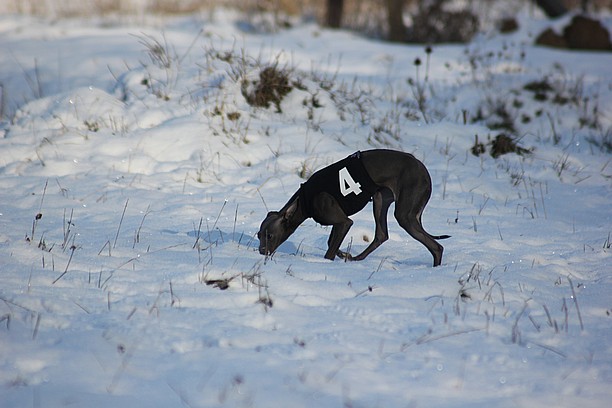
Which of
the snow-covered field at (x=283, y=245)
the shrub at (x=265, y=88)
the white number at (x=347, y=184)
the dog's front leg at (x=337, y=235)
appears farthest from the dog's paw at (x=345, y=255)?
the shrub at (x=265, y=88)

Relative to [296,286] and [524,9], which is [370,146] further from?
[524,9]

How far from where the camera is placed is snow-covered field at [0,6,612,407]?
321 centimetres

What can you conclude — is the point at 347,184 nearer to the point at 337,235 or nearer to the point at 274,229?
the point at 337,235

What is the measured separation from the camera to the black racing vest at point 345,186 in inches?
197

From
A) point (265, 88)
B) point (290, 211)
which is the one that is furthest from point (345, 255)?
point (265, 88)

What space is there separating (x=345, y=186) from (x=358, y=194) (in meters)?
0.12

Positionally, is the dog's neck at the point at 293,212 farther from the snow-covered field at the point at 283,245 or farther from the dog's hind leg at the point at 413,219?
the dog's hind leg at the point at 413,219

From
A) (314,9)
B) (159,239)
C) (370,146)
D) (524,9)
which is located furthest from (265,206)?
(524,9)

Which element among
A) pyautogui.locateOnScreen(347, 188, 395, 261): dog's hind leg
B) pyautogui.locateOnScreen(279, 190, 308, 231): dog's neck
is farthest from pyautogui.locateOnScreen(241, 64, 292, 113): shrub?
pyautogui.locateOnScreen(279, 190, 308, 231): dog's neck

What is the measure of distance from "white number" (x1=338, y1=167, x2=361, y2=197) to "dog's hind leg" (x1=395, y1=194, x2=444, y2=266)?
1.19ft

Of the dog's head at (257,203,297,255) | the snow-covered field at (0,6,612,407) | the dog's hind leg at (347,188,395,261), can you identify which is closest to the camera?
the snow-covered field at (0,6,612,407)

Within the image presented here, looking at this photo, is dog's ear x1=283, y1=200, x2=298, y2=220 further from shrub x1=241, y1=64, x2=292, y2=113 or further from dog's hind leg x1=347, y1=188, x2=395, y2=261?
shrub x1=241, y1=64, x2=292, y2=113

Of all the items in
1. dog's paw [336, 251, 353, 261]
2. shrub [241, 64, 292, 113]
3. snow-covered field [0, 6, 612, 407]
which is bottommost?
dog's paw [336, 251, 353, 261]

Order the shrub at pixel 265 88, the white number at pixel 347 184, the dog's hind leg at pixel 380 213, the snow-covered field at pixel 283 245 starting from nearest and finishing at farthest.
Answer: the snow-covered field at pixel 283 245
the white number at pixel 347 184
the dog's hind leg at pixel 380 213
the shrub at pixel 265 88
